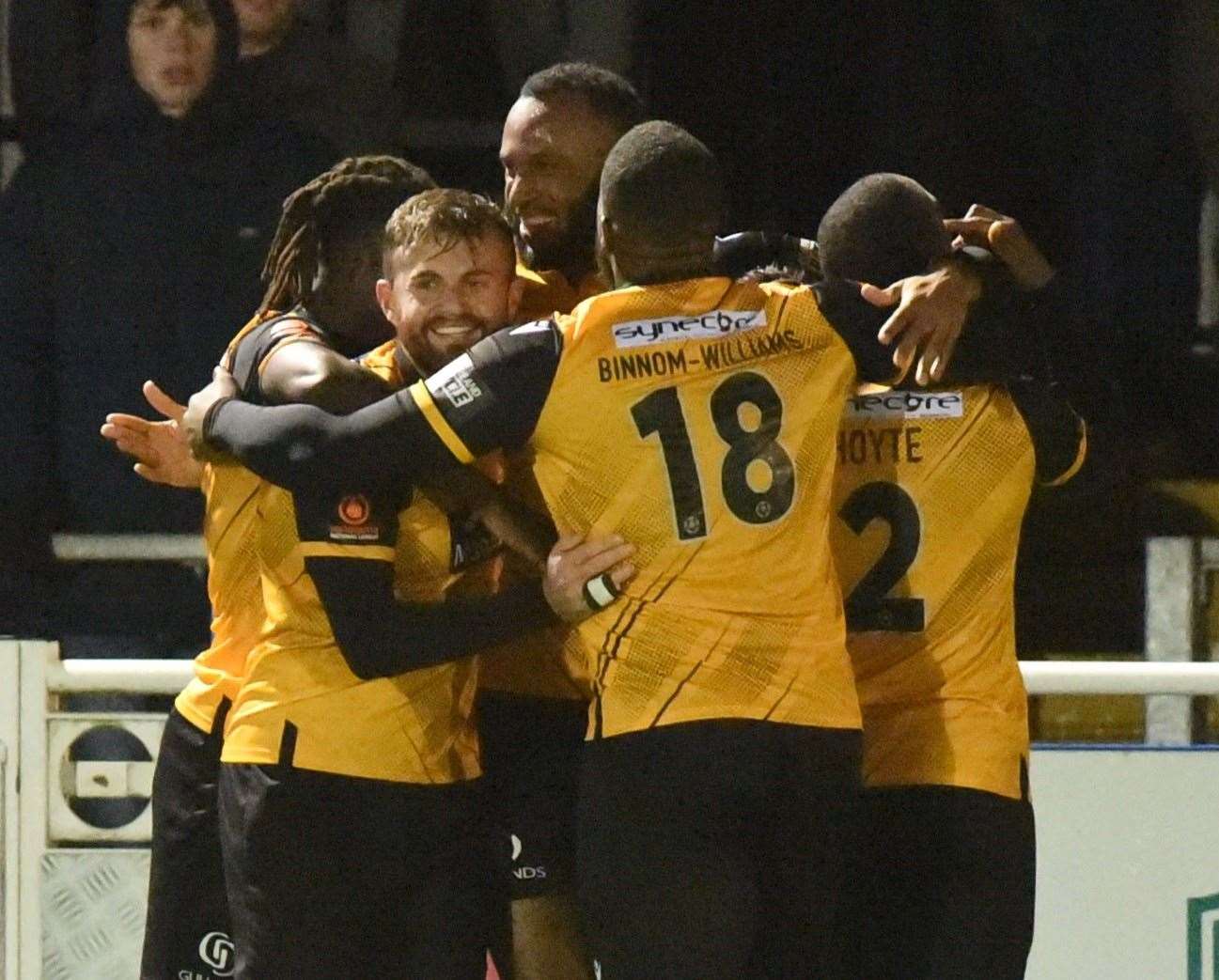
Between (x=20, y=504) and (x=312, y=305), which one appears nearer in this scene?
(x=312, y=305)

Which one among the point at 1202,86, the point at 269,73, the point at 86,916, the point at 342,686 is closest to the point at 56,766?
the point at 86,916

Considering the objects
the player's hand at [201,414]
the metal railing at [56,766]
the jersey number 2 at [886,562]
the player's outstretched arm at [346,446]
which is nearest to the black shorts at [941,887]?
the jersey number 2 at [886,562]

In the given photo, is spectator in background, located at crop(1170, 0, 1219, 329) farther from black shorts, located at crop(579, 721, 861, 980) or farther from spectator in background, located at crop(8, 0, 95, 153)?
black shorts, located at crop(579, 721, 861, 980)

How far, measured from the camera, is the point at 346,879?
3.24 m

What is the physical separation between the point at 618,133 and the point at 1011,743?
3.84 ft

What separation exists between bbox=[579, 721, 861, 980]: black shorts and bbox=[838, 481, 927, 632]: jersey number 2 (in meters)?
0.27

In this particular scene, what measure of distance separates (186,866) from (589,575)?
95cm

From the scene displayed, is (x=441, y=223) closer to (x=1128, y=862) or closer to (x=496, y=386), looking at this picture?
(x=496, y=386)

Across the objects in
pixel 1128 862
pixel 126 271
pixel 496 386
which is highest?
pixel 126 271

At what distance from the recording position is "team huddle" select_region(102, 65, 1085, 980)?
3.12 metres

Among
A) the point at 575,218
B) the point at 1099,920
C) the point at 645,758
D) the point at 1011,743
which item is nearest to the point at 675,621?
Result: the point at 645,758

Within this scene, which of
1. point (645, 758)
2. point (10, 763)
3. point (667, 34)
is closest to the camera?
point (645, 758)

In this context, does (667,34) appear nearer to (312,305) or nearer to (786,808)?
(312,305)

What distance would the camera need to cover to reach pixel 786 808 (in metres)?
3.14
